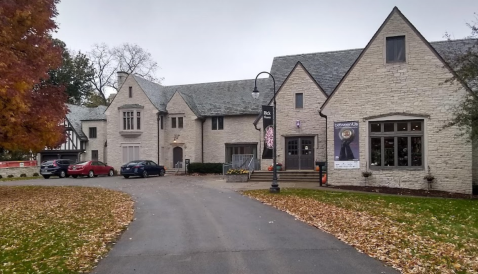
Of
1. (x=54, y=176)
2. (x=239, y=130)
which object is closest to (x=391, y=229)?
(x=239, y=130)

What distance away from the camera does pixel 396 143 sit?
1856cm

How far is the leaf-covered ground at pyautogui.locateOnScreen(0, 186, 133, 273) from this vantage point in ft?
21.6

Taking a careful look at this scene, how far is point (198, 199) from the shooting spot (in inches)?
603

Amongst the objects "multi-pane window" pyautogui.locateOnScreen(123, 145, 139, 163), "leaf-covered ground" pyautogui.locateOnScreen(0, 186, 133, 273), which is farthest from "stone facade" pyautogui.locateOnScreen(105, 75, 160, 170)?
"leaf-covered ground" pyautogui.locateOnScreen(0, 186, 133, 273)

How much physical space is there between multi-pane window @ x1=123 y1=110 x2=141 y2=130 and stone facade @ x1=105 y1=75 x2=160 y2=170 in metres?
0.38

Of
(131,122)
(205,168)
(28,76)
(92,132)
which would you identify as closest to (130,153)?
(131,122)

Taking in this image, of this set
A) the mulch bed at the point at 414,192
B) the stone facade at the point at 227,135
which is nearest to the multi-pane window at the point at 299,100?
the stone facade at the point at 227,135

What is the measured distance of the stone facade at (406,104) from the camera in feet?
57.6

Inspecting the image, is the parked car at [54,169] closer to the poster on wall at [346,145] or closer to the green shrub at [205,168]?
the green shrub at [205,168]

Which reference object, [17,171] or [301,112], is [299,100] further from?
[17,171]

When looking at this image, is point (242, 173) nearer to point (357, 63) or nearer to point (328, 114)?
point (328, 114)

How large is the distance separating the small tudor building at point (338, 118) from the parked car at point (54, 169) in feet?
16.2

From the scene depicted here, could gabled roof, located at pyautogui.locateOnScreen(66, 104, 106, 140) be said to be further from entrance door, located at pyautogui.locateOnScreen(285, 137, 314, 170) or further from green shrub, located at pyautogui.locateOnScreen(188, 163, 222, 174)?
entrance door, located at pyautogui.locateOnScreen(285, 137, 314, 170)

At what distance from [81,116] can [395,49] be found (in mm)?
34426
